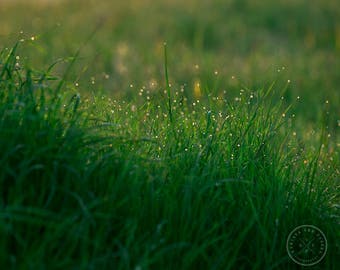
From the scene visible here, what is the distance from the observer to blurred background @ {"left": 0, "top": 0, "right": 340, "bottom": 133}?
7742 mm

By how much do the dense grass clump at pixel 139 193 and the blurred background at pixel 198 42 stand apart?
9.28 feet

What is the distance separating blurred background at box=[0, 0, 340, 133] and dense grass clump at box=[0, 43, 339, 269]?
9.28 feet

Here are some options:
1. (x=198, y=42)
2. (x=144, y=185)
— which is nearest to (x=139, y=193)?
(x=144, y=185)

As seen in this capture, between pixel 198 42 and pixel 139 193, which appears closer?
pixel 139 193

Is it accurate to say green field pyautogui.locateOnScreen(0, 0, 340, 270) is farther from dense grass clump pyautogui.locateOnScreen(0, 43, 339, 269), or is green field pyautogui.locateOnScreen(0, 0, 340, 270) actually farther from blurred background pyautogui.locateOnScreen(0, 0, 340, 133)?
blurred background pyautogui.locateOnScreen(0, 0, 340, 133)

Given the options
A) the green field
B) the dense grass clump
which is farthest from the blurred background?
the dense grass clump

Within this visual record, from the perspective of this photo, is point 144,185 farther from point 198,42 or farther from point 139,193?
point 198,42

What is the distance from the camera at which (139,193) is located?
3.15 metres

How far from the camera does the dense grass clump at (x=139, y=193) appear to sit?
2.86 meters

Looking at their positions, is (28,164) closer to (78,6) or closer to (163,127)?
(163,127)

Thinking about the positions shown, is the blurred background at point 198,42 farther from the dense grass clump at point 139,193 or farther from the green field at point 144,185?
the dense grass clump at point 139,193

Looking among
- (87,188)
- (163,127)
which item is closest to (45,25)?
(163,127)

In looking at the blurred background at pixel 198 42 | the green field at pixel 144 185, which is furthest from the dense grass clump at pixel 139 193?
the blurred background at pixel 198 42

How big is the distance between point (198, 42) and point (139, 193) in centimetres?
698
